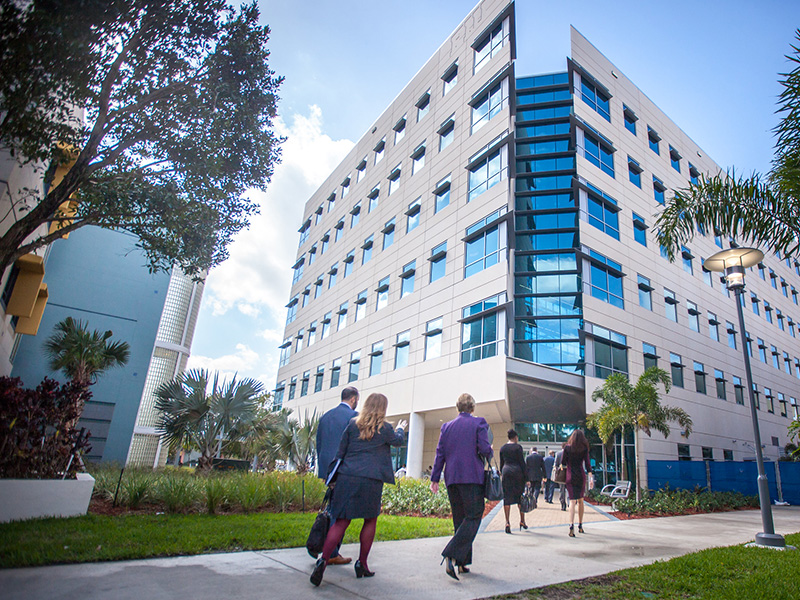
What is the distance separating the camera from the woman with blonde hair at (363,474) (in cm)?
452

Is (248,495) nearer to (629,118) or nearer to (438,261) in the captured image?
(438,261)

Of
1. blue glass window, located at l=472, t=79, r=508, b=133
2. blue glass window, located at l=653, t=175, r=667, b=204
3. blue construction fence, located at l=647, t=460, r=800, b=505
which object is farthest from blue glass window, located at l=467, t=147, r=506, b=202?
blue construction fence, located at l=647, t=460, r=800, b=505

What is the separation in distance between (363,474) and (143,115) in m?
8.32

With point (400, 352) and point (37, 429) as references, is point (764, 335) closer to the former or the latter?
point (400, 352)

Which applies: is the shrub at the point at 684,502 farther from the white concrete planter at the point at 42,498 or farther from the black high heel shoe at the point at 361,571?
the white concrete planter at the point at 42,498

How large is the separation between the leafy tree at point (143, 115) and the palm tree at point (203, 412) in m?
4.21

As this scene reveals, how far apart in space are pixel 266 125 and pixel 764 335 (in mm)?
41022

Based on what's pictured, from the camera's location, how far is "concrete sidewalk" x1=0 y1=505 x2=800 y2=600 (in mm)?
3662

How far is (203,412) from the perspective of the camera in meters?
13.7

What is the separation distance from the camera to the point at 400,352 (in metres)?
26.5

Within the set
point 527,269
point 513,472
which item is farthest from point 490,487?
point 527,269

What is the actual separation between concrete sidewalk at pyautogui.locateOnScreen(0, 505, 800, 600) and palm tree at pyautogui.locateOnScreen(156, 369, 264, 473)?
847 centimetres

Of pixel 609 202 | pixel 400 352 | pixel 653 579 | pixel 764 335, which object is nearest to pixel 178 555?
pixel 653 579

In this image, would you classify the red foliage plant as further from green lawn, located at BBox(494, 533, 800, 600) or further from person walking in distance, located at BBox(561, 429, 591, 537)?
Answer: person walking in distance, located at BBox(561, 429, 591, 537)
